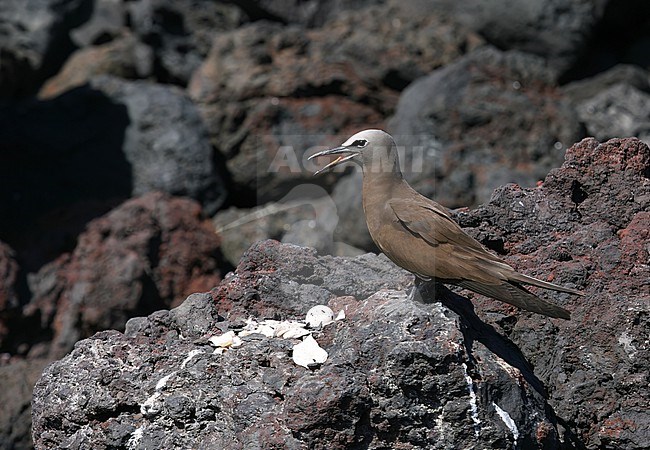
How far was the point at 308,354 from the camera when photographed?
449cm

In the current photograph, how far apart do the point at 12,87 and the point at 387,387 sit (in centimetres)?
1090

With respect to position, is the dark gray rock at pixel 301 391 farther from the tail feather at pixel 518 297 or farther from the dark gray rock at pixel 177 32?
the dark gray rock at pixel 177 32

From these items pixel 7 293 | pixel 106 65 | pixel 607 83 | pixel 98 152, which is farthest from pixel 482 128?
pixel 106 65

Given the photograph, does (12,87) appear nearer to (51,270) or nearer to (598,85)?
(51,270)

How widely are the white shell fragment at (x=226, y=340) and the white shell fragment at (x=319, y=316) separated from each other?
389 mm

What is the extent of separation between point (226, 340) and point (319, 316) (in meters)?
0.50

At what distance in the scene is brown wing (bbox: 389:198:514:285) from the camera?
4707 millimetres

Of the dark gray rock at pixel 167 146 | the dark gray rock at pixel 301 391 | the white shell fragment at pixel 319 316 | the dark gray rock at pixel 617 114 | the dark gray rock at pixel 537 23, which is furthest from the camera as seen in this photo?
the dark gray rock at pixel 537 23

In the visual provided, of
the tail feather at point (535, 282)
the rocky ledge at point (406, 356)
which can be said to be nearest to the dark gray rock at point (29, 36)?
the rocky ledge at point (406, 356)

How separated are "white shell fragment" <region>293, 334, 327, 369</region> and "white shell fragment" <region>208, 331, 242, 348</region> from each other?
0.33 m

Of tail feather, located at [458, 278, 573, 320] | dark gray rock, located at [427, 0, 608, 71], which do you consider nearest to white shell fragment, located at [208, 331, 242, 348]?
tail feather, located at [458, 278, 573, 320]

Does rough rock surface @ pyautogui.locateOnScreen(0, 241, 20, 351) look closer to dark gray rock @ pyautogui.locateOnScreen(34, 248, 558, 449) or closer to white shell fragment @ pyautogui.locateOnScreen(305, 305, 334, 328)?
dark gray rock @ pyautogui.locateOnScreen(34, 248, 558, 449)

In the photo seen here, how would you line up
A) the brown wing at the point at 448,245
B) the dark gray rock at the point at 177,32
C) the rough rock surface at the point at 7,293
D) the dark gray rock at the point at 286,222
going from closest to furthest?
1. the brown wing at the point at 448,245
2. the rough rock surface at the point at 7,293
3. the dark gray rock at the point at 286,222
4. the dark gray rock at the point at 177,32

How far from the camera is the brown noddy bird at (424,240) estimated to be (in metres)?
4.64
